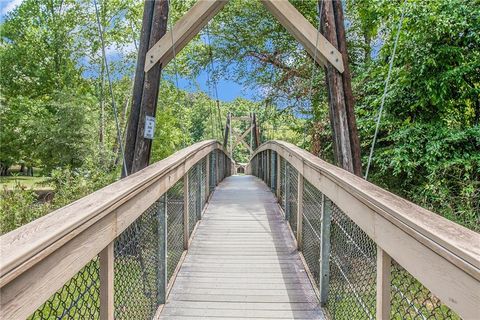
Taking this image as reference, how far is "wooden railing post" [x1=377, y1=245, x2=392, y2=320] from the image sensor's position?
1294 mm

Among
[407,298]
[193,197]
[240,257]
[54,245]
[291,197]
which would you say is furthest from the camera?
Answer: [291,197]

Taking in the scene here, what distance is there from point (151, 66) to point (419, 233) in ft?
11.8

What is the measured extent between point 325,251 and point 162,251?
1.04 meters

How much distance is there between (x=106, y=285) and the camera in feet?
4.44

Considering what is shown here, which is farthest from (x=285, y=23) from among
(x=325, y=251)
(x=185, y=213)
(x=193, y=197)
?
(x=325, y=251)

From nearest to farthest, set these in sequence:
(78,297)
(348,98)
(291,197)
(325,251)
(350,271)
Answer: (78,297) → (350,271) → (325,251) → (291,197) → (348,98)

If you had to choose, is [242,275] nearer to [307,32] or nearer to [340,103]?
[340,103]

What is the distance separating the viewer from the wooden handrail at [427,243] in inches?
29.9

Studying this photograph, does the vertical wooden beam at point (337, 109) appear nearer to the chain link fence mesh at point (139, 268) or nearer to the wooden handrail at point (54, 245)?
the chain link fence mesh at point (139, 268)

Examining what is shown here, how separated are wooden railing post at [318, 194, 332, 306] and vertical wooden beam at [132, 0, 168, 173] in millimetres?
2333

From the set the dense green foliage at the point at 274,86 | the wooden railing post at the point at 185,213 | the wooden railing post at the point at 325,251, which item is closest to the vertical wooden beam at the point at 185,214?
the wooden railing post at the point at 185,213

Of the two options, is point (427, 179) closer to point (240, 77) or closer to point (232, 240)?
point (232, 240)

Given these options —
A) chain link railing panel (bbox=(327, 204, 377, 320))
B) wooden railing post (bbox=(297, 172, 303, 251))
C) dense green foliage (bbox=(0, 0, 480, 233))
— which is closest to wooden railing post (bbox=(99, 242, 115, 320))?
chain link railing panel (bbox=(327, 204, 377, 320))

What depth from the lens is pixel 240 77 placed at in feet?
33.3
